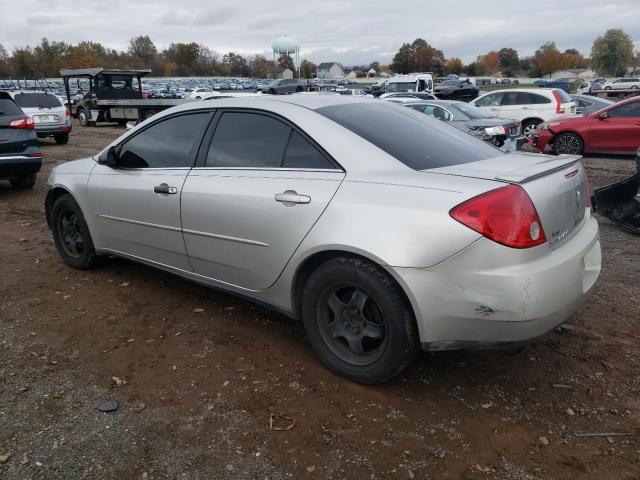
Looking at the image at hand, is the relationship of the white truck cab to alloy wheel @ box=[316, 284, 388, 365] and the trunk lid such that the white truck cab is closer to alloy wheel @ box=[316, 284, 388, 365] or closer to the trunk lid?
the trunk lid

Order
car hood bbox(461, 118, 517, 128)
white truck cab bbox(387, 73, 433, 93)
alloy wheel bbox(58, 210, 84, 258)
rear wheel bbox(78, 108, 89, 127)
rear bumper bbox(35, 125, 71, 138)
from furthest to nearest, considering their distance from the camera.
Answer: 1. white truck cab bbox(387, 73, 433, 93)
2. rear wheel bbox(78, 108, 89, 127)
3. rear bumper bbox(35, 125, 71, 138)
4. car hood bbox(461, 118, 517, 128)
5. alloy wheel bbox(58, 210, 84, 258)

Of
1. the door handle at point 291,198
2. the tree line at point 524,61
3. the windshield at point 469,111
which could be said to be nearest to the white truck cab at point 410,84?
the windshield at point 469,111

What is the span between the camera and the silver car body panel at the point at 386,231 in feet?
8.08

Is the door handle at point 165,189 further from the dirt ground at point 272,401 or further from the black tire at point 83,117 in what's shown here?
the black tire at point 83,117

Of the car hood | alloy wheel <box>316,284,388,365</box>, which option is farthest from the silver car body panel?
the car hood

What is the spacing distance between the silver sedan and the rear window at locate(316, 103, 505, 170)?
1 centimetres

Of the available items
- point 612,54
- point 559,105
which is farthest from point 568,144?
point 612,54

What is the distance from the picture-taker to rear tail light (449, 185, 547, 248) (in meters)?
2.43

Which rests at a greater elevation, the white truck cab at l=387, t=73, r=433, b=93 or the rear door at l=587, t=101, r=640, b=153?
the white truck cab at l=387, t=73, r=433, b=93

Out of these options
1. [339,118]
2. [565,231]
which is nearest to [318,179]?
[339,118]

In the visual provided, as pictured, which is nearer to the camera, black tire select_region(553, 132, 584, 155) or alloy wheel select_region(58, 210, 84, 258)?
alloy wheel select_region(58, 210, 84, 258)

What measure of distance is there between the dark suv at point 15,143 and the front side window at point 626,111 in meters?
11.5

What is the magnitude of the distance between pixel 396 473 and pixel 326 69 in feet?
517

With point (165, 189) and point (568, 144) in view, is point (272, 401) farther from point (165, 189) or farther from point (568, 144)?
point (568, 144)
